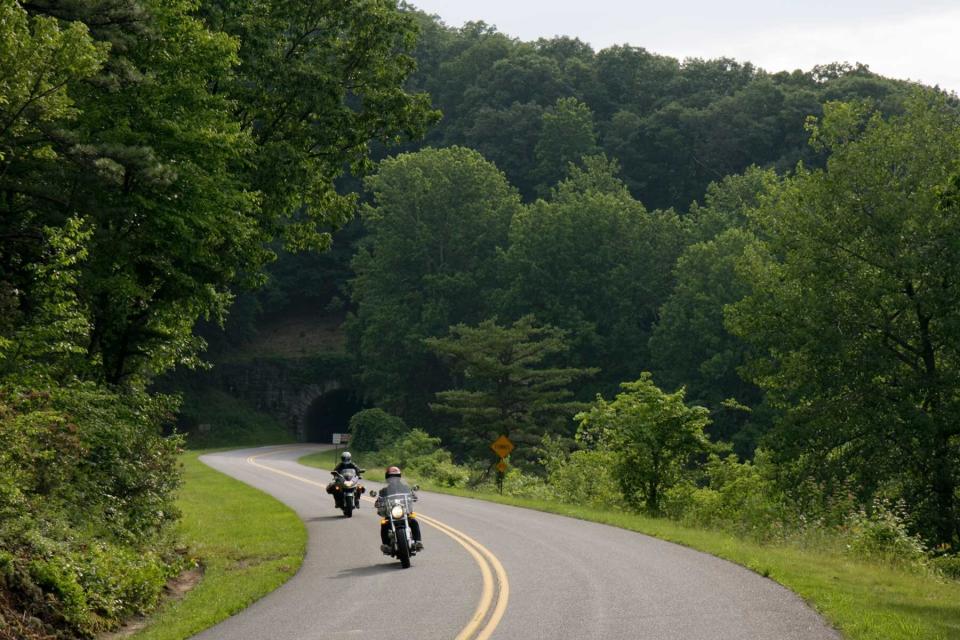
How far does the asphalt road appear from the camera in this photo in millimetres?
10781

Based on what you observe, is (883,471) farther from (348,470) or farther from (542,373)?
(542,373)

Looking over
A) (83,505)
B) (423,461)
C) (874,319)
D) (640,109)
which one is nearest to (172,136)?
(83,505)

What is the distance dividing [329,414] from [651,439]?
2511 inches

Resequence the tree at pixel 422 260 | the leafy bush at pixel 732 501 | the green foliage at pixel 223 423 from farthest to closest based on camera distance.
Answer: the green foliage at pixel 223 423
the tree at pixel 422 260
the leafy bush at pixel 732 501

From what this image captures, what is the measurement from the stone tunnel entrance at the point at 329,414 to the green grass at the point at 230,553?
165 feet

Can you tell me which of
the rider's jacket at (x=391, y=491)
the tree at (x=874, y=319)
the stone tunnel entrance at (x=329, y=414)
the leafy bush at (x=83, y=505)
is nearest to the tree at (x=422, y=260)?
the stone tunnel entrance at (x=329, y=414)

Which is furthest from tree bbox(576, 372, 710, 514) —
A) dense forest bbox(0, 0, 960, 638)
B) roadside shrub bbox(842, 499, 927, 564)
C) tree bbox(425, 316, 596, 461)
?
tree bbox(425, 316, 596, 461)

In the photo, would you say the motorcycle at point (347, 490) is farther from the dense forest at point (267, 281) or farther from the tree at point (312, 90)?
the tree at point (312, 90)

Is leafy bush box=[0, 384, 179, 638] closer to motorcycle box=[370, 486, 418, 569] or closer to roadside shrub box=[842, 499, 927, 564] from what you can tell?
motorcycle box=[370, 486, 418, 569]

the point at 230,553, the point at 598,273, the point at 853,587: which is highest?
the point at 598,273

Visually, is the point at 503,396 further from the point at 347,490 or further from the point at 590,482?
the point at 347,490

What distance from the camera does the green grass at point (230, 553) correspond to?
1258 cm

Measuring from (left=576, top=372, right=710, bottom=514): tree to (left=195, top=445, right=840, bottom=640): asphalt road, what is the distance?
7341 mm

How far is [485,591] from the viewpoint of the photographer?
43.5ft
